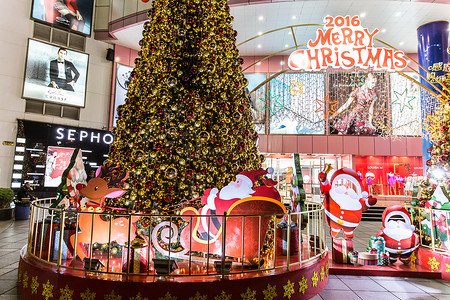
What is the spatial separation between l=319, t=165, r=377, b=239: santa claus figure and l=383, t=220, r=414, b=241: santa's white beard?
513mm

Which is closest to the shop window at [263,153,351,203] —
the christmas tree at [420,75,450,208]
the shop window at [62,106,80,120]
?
the christmas tree at [420,75,450,208]

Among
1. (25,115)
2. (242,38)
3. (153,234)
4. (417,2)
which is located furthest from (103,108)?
Answer: (417,2)

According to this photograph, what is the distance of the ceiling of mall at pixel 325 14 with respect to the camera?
1091 centimetres

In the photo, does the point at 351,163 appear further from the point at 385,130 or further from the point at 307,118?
the point at 307,118

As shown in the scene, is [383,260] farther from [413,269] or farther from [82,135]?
[82,135]

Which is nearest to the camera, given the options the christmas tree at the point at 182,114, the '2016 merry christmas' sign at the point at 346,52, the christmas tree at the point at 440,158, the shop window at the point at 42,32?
the christmas tree at the point at 182,114

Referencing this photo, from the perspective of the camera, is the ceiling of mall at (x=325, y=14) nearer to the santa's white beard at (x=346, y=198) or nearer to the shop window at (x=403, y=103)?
the shop window at (x=403, y=103)

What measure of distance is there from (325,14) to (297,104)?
14.8ft

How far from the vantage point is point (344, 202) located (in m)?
4.79

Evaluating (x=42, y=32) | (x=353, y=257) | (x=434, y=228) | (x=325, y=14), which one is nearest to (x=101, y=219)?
(x=353, y=257)

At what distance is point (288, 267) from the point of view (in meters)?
3.14

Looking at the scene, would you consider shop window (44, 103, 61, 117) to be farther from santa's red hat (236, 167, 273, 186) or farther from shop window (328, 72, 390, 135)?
shop window (328, 72, 390, 135)

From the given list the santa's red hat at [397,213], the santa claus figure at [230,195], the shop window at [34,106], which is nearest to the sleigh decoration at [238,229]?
the santa claus figure at [230,195]

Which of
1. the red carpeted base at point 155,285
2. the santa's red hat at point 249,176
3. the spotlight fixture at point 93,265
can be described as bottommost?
the red carpeted base at point 155,285
